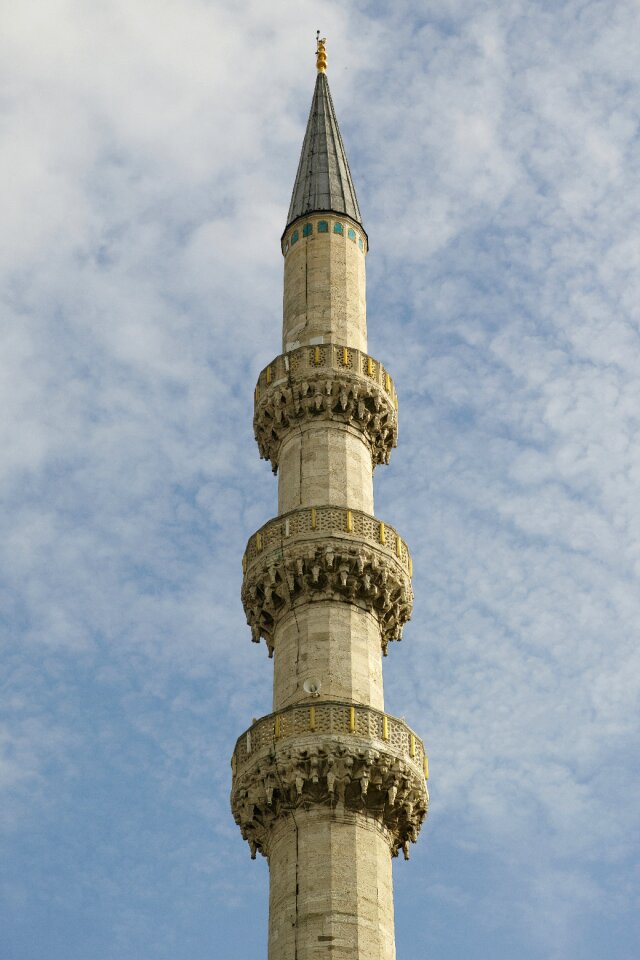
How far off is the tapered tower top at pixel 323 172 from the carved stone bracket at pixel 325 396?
258 inches

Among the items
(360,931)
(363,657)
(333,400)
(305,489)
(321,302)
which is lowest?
(360,931)

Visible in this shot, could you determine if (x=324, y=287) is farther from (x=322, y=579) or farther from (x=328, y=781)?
(x=328, y=781)

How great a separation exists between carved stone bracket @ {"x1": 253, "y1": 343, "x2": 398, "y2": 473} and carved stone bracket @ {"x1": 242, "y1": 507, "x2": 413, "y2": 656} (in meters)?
3.75

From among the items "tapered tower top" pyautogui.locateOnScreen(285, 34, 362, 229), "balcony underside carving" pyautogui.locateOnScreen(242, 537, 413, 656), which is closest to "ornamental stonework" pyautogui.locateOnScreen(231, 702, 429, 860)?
"balcony underside carving" pyautogui.locateOnScreen(242, 537, 413, 656)

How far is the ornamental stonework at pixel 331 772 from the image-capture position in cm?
3127

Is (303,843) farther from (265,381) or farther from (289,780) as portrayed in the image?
(265,381)

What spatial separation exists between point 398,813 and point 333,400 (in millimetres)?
11327

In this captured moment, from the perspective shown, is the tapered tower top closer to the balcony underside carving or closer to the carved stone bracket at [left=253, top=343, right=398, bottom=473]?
the carved stone bracket at [left=253, top=343, right=398, bottom=473]

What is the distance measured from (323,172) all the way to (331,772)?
69.2 feet

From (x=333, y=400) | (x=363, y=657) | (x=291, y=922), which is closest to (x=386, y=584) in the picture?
(x=363, y=657)

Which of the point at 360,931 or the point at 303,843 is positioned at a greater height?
the point at 303,843

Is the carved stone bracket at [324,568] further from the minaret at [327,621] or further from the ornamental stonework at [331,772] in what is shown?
the ornamental stonework at [331,772]

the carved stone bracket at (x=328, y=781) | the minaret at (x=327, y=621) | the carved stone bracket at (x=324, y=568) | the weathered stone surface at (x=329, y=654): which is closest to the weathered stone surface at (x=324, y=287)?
the minaret at (x=327, y=621)

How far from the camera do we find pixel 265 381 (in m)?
39.7
